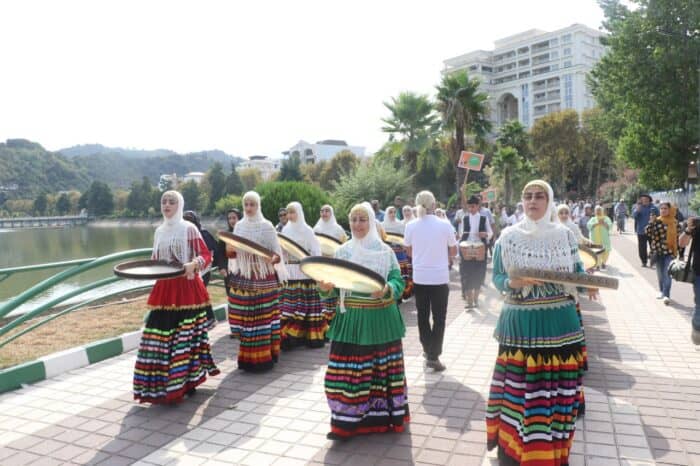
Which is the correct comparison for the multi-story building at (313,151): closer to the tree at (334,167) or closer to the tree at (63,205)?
the tree at (63,205)

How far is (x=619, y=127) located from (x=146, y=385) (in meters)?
28.1

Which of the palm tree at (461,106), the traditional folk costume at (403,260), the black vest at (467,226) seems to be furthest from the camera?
the palm tree at (461,106)

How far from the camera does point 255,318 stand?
610cm

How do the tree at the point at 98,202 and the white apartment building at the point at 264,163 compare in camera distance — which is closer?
the tree at the point at 98,202

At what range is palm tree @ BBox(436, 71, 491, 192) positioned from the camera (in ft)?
91.2

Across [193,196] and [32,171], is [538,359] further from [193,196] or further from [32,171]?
[32,171]

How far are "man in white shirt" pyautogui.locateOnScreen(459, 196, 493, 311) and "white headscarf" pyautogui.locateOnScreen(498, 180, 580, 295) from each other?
18.0ft

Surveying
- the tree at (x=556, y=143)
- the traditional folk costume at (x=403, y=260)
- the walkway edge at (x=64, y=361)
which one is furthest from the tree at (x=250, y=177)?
the walkway edge at (x=64, y=361)

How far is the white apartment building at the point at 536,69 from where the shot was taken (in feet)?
326

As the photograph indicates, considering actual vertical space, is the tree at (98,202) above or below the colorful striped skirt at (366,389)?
above

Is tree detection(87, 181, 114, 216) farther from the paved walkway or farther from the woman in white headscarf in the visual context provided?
the paved walkway

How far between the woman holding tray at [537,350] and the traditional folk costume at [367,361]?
0.88m

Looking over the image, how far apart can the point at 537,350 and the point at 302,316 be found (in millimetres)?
4207

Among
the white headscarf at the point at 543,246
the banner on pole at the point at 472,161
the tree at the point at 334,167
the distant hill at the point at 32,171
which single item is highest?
the distant hill at the point at 32,171
